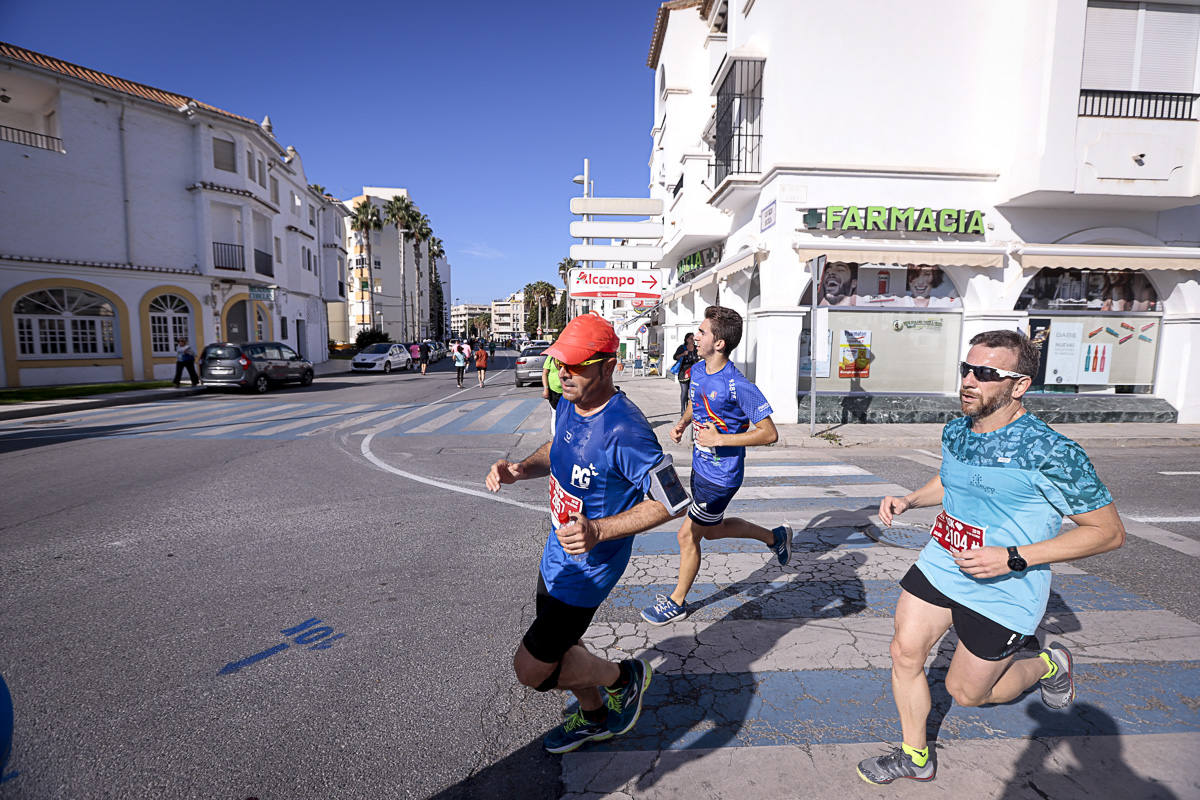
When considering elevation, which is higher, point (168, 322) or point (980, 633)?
point (168, 322)

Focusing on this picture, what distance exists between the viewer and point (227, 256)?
26.7 m

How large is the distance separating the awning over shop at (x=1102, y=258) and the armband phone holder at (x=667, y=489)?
526 inches

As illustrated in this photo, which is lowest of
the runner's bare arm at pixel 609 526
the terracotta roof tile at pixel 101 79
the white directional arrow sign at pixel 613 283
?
the runner's bare arm at pixel 609 526

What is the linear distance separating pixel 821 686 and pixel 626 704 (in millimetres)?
1083

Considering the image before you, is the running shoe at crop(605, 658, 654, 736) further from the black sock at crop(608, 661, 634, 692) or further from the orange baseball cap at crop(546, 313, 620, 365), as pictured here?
the orange baseball cap at crop(546, 313, 620, 365)

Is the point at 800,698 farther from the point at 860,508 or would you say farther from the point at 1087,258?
the point at 1087,258

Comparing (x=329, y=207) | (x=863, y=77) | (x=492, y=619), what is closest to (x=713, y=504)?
(x=492, y=619)

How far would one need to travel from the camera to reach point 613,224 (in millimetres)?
12062

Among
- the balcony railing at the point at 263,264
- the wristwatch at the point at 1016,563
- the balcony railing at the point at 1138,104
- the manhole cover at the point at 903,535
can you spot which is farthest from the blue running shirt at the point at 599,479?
the balcony railing at the point at 263,264

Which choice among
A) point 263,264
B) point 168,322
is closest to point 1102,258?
point 168,322

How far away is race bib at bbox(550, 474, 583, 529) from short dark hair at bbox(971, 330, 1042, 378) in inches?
64.9

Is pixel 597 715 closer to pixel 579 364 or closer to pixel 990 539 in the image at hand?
pixel 579 364

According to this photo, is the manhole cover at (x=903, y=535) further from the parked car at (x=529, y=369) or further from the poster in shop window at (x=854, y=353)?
the parked car at (x=529, y=369)

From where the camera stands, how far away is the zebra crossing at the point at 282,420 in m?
11.3
